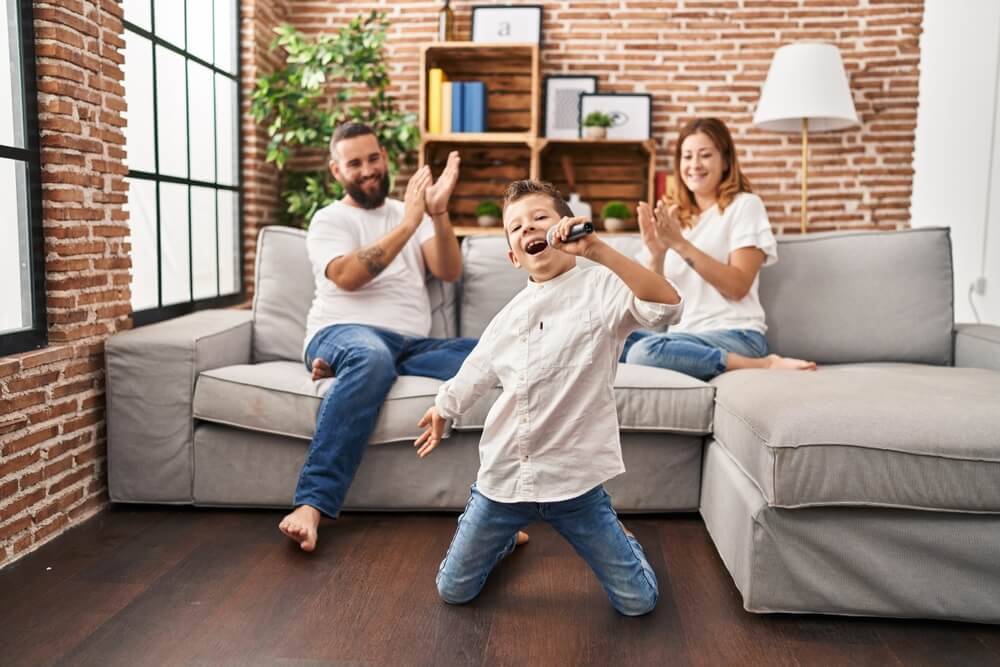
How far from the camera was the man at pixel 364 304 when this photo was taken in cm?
231

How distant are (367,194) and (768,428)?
63.2 inches

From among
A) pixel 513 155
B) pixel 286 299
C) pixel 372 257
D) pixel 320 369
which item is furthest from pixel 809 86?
pixel 320 369

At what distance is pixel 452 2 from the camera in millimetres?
4465

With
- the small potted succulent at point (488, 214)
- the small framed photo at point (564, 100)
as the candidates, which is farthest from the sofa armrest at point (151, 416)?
the small framed photo at point (564, 100)

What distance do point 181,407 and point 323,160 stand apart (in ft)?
7.78

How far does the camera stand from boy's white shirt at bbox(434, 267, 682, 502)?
173 cm

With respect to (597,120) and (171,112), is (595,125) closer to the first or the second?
(597,120)

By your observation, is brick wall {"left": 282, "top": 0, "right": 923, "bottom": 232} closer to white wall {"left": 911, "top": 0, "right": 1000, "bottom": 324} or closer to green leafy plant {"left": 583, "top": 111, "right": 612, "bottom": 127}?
white wall {"left": 911, "top": 0, "right": 1000, "bottom": 324}

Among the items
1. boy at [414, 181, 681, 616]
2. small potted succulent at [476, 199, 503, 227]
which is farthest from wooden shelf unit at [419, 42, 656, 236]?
boy at [414, 181, 681, 616]

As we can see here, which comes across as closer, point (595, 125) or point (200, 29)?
point (200, 29)

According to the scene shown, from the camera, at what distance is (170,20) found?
335 centimetres

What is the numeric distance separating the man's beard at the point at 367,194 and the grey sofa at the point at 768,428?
355 millimetres

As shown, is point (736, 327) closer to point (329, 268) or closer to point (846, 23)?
point (329, 268)

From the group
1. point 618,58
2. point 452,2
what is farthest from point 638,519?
point 452,2
